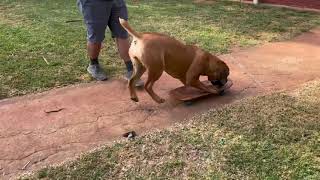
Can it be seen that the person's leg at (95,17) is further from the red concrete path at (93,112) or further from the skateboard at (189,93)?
the skateboard at (189,93)

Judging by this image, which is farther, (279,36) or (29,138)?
(279,36)

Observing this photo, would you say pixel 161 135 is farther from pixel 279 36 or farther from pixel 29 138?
pixel 279 36

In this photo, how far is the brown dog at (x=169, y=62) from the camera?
4156 millimetres

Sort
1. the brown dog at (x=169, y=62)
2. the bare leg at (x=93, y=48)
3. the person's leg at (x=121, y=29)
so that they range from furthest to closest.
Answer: the bare leg at (x=93, y=48), the person's leg at (x=121, y=29), the brown dog at (x=169, y=62)

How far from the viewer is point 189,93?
4.59m

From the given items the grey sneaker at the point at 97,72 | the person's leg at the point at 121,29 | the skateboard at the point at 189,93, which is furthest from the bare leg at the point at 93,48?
the skateboard at the point at 189,93

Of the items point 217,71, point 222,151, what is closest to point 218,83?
point 217,71

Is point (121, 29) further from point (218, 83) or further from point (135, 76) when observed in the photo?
point (218, 83)

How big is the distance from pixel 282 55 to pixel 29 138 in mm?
3422

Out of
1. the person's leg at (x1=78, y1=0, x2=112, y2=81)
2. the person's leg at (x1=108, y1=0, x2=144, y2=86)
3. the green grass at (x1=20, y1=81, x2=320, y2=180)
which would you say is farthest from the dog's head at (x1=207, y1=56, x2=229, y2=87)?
the person's leg at (x1=78, y1=0, x2=112, y2=81)

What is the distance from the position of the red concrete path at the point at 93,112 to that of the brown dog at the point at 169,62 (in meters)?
0.21

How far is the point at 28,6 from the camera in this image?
926 centimetres

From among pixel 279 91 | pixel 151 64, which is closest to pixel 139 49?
pixel 151 64

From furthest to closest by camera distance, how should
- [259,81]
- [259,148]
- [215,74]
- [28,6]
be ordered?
[28,6], [259,81], [215,74], [259,148]
